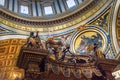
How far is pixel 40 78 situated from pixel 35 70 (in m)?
0.25

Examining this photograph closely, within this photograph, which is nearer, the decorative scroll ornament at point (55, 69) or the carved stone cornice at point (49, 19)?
the decorative scroll ornament at point (55, 69)

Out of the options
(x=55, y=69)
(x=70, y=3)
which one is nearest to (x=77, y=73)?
(x=55, y=69)

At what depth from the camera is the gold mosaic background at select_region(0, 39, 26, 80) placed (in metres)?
15.2

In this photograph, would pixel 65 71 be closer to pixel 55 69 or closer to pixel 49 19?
pixel 55 69

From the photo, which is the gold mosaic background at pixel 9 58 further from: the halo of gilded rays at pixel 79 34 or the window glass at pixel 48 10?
the window glass at pixel 48 10

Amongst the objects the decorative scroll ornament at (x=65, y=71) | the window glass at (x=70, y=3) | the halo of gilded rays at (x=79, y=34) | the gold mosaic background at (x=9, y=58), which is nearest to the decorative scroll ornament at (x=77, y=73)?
the decorative scroll ornament at (x=65, y=71)

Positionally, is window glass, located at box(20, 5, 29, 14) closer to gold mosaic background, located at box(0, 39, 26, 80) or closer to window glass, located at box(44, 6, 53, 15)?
window glass, located at box(44, 6, 53, 15)

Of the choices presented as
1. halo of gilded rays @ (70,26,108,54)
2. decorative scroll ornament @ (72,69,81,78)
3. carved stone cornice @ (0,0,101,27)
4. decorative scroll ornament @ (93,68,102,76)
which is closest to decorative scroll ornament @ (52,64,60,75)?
decorative scroll ornament @ (72,69,81,78)

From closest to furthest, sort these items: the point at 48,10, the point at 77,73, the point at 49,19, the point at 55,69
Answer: the point at 55,69, the point at 77,73, the point at 49,19, the point at 48,10

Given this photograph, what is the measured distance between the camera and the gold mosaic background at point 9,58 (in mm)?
15180

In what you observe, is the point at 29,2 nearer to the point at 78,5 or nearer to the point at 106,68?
the point at 78,5

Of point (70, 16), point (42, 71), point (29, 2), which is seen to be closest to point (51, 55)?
point (42, 71)

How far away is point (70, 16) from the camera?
54.5 feet

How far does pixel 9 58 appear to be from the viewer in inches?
617
